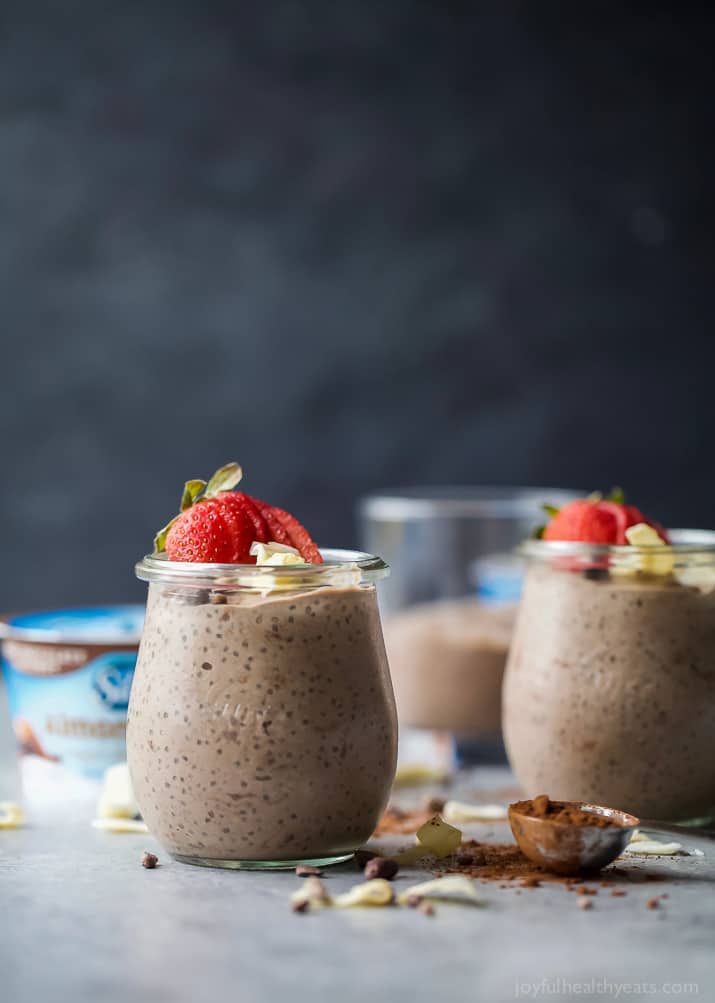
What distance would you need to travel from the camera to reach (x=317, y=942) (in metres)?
0.92

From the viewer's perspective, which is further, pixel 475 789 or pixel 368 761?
pixel 475 789

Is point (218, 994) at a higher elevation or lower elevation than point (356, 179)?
lower

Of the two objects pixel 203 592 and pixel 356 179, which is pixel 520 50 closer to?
pixel 356 179

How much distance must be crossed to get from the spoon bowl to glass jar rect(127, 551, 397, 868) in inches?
4.9

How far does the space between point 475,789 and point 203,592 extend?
24.1 inches

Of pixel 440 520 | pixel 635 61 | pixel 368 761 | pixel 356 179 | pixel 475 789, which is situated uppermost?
pixel 635 61

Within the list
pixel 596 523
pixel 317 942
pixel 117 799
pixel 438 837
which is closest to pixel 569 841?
pixel 438 837

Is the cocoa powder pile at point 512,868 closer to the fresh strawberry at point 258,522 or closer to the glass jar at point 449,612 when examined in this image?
the fresh strawberry at point 258,522

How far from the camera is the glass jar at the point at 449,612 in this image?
180 centimetres

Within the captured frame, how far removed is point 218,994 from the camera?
0.82m

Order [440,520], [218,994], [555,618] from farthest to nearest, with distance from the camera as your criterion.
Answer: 1. [440,520]
2. [555,618]
3. [218,994]

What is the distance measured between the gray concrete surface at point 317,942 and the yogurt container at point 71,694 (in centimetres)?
34

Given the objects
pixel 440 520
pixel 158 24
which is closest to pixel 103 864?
pixel 440 520

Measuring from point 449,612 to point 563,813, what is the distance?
0.87 metres
